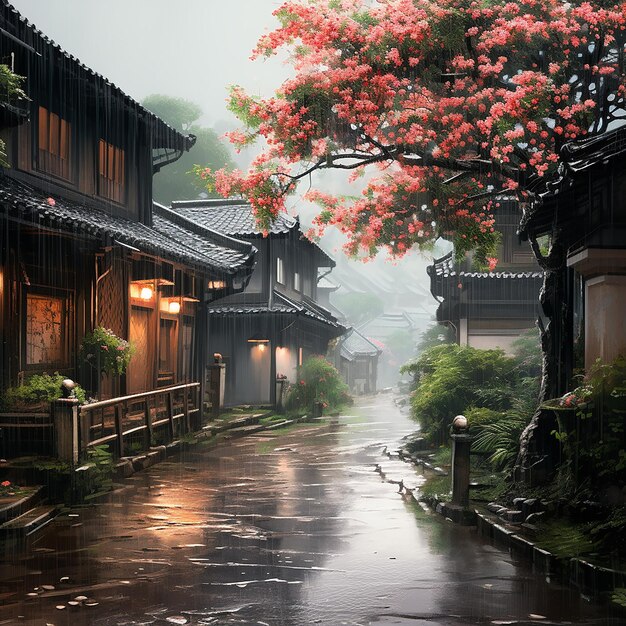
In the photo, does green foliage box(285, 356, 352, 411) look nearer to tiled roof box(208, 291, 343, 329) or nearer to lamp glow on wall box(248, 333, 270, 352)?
lamp glow on wall box(248, 333, 270, 352)

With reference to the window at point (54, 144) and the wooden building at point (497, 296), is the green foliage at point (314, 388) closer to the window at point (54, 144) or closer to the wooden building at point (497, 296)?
the wooden building at point (497, 296)

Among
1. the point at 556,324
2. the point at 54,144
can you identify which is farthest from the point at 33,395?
the point at 556,324

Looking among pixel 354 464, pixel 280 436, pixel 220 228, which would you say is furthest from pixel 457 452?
pixel 220 228

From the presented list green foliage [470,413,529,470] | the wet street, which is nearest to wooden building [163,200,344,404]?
green foliage [470,413,529,470]

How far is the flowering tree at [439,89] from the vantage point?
15.4m

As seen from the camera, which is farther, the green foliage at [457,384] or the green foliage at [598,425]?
the green foliage at [457,384]

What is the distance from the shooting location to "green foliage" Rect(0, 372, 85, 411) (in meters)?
14.3

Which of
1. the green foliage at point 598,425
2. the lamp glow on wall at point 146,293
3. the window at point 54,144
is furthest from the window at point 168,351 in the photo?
the green foliage at point 598,425

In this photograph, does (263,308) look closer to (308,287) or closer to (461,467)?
(308,287)

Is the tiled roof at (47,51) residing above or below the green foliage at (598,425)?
above

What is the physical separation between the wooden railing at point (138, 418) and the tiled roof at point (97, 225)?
10.4 feet

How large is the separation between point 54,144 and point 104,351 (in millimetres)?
4742

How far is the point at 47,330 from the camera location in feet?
57.0

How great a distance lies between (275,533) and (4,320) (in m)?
7.57
